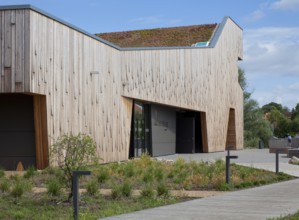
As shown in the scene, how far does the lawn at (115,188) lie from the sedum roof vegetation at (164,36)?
77.5ft

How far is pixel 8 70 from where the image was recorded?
20.3 m

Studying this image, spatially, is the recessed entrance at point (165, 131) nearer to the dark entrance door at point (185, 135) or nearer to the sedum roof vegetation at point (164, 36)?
the dark entrance door at point (185, 135)

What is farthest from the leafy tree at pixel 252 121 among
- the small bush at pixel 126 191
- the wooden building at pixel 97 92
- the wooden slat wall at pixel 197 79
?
the small bush at pixel 126 191

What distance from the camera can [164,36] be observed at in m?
46.4

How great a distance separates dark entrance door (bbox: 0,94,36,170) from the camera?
22188mm

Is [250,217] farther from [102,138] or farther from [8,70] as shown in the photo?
[102,138]

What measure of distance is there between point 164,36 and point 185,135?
366 inches

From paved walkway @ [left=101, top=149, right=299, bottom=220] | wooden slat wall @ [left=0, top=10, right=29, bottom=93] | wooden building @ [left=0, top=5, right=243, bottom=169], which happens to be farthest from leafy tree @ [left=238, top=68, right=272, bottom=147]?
paved walkway @ [left=101, top=149, right=299, bottom=220]

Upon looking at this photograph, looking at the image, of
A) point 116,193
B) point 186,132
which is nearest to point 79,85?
point 116,193

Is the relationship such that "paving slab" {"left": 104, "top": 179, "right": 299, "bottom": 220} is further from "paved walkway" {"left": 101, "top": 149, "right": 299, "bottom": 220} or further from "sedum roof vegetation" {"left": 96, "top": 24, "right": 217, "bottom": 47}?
"sedum roof vegetation" {"left": 96, "top": 24, "right": 217, "bottom": 47}

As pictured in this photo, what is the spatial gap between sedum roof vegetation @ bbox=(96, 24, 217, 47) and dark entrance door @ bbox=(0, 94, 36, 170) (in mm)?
22130

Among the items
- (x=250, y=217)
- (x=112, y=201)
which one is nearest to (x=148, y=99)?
(x=112, y=201)

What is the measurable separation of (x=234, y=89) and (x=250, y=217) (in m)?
39.5

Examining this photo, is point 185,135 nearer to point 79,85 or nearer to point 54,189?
point 79,85
